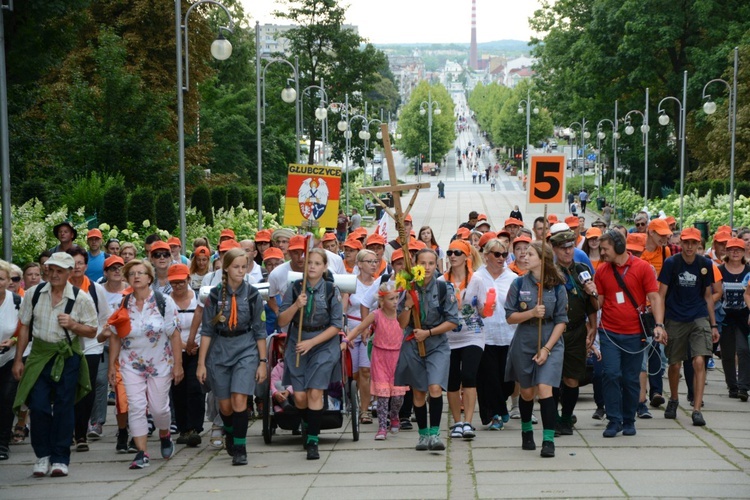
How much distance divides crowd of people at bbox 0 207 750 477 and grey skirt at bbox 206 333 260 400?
0.01 meters

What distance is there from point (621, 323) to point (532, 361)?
1236 millimetres

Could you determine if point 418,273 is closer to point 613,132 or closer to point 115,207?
point 115,207

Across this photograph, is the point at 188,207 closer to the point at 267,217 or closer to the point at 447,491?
the point at 267,217

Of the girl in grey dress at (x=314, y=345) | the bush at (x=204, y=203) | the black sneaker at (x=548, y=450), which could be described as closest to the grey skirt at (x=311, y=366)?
the girl in grey dress at (x=314, y=345)

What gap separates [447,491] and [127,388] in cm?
295

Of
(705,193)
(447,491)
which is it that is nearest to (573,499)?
(447,491)

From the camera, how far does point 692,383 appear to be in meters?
12.5

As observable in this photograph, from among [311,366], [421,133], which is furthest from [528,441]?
[421,133]

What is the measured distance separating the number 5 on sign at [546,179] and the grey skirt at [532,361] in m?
1.59

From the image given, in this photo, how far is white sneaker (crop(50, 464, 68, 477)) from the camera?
9.82m

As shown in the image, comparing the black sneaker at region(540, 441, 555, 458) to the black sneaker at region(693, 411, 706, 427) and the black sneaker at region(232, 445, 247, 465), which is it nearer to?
the black sneaker at region(693, 411, 706, 427)

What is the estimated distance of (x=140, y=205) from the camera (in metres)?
27.2

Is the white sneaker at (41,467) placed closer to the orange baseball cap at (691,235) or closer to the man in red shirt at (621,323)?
the man in red shirt at (621,323)

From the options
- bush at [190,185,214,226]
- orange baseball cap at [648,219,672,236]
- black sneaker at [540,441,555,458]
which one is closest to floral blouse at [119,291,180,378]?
black sneaker at [540,441,555,458]
